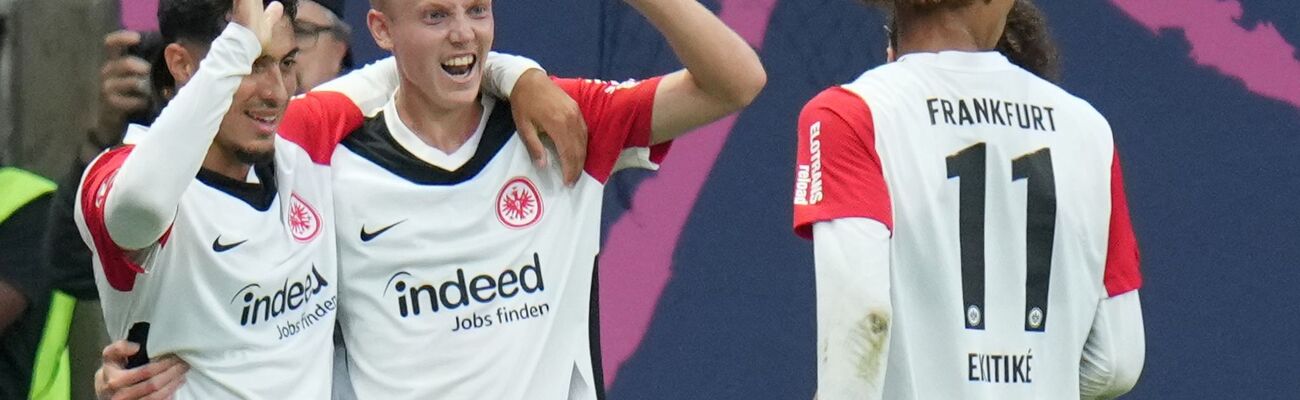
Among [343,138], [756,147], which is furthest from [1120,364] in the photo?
[756,147]

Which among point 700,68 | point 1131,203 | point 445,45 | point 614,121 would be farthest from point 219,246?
point 1131,203

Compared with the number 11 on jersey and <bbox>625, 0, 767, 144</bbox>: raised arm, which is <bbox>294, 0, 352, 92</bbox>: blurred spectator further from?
the number 11 on jersey

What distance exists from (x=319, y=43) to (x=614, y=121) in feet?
3.76

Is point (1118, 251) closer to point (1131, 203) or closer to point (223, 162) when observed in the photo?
point (223, 162)

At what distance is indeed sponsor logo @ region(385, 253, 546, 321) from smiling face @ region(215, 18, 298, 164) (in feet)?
1.13

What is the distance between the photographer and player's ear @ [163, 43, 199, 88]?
11.7ft

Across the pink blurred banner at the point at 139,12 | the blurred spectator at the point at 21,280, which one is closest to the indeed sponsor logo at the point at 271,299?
the blurred spectator at the point at 21,280

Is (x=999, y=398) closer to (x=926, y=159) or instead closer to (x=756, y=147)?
(x=926, y=159)

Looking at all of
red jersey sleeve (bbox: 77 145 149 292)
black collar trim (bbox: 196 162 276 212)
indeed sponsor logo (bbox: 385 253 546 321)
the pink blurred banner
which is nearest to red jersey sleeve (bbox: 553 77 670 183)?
indeed sponsor logo (bbox: 385 253 546 321)

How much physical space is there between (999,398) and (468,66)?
111 centimetres

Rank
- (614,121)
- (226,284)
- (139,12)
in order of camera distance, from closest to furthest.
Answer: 1. (226,284)
2. (614,121)
3. (139,12)

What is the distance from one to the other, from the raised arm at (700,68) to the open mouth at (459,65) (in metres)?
0.31

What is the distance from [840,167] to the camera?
3.20 meters

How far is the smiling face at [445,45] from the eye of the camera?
3664mm
